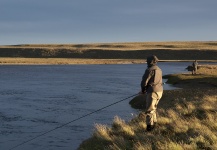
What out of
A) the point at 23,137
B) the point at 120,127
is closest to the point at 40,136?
the point at 23,137

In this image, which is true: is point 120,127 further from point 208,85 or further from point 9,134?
point 208,85

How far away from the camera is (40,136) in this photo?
54.9ft

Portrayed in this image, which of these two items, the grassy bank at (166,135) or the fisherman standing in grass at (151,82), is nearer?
the grassy bank at (166,135)

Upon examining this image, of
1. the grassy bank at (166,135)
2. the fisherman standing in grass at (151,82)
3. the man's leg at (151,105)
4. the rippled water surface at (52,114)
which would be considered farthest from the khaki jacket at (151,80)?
the rippled water surface at (52,114)

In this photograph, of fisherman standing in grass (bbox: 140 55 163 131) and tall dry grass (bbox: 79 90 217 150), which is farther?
fisherman standing in grass (bbox: 140 55 163 131)

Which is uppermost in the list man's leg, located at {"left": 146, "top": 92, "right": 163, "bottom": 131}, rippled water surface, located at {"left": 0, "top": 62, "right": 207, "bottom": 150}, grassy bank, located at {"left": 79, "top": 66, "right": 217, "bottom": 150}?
man's leg, located at {"left": 146, "top": 92, "right": 163, "bottom": 131}

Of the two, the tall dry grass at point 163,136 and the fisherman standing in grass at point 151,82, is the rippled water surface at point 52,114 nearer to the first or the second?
the tall dry grass at point 163,136

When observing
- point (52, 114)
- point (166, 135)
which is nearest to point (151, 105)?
point (166, 135)

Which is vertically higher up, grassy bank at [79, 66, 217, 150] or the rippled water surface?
grassy bank at [79, 66, 217, 150]

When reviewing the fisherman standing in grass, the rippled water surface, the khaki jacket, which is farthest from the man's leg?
the rippled water surface

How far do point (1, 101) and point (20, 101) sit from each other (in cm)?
131

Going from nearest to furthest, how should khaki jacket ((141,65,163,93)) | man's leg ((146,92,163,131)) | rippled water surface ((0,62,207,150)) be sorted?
khaki jacket ((141,65,163,93))
man's leg ((146,92,163,131))
rippled water surface ((0,62,207,150))

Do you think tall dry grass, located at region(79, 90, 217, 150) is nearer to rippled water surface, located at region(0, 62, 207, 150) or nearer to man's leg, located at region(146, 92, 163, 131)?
man's leg, located at region(146, 92, 163, 131)

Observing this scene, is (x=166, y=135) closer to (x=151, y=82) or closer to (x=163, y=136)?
(x=163, y=136)
